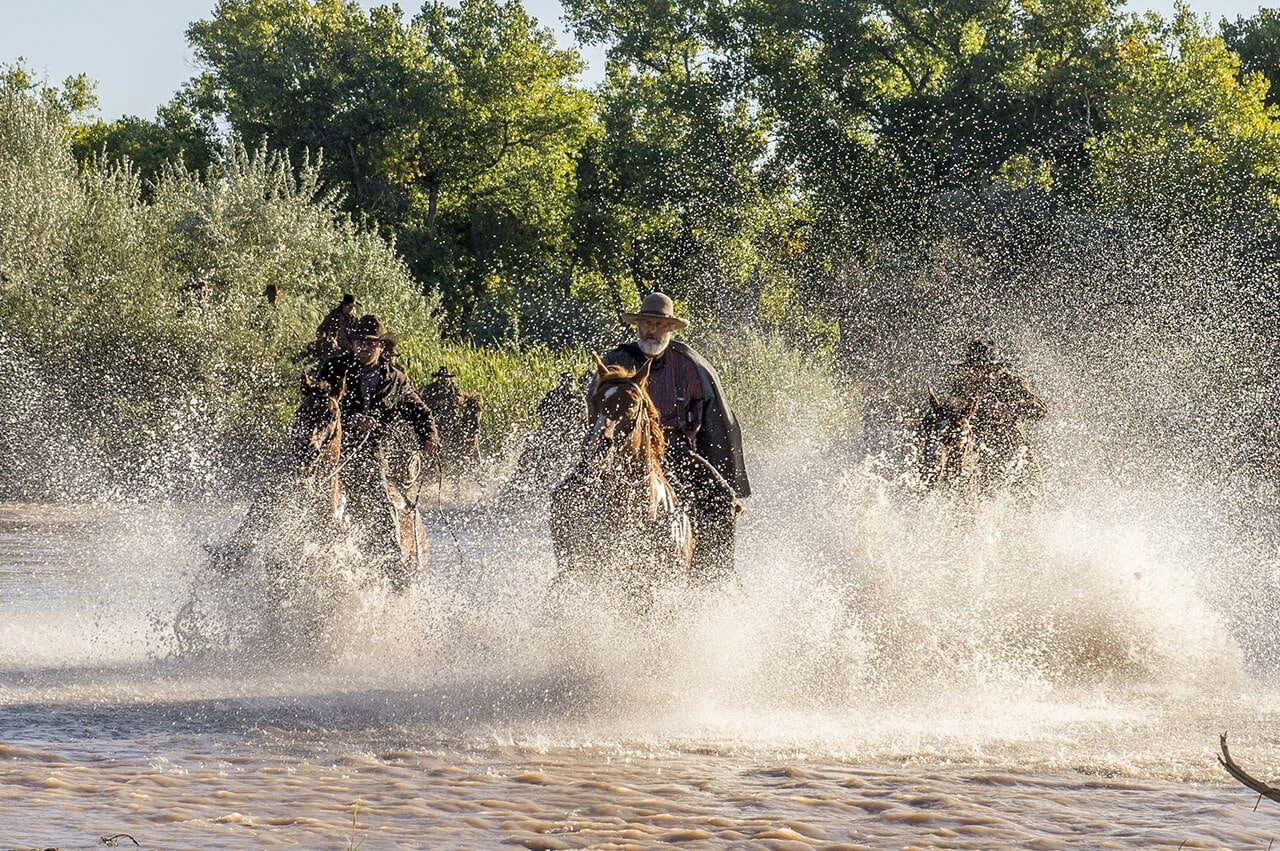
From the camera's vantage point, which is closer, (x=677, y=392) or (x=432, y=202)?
(x=677, y=392)

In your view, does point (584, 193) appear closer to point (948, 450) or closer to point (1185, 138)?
point (1185, 138)

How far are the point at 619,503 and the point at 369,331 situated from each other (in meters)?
2.82

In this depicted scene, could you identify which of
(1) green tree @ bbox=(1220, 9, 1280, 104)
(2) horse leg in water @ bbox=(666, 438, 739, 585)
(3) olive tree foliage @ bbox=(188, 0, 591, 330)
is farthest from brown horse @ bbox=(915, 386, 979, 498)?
(1) green tree @ bbox=(1220, 9, 1280, 104)

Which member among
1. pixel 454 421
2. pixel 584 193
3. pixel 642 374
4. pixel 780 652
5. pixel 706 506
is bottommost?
pixel 780 652

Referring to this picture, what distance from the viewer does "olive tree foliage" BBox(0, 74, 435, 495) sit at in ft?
94.8

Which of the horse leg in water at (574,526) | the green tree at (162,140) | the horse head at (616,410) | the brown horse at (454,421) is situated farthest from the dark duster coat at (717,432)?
the green tree at (162,140)

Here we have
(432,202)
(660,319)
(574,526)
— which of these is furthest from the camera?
(432,202)

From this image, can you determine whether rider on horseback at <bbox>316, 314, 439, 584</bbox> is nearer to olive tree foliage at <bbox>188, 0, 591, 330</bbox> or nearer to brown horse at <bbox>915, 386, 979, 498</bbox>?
brown horse at <bbox>915, 386, 979, 498</bbox>

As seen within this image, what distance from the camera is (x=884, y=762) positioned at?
7.42 metres

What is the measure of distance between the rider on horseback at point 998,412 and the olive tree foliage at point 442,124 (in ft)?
137

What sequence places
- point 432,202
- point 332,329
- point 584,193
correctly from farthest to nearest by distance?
point 584,193 → point 432,202 → point 332,329

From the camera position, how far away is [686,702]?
8852 millimetres

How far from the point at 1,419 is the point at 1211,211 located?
26859 millimetres

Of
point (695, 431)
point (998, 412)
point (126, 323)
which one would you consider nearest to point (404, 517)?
point (695, 431)
